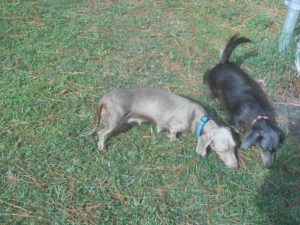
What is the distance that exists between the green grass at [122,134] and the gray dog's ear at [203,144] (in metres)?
0.13

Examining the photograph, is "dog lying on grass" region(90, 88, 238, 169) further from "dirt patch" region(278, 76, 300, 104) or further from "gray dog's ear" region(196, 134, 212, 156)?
"dirt patch" region(278, 76, 300, 104)

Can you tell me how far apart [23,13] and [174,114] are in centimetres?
350

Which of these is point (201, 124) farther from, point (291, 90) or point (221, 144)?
point (291, 90)

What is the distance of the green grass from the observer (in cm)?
422

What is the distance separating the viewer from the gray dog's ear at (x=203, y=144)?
15.1 ft

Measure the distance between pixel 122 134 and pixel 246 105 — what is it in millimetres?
1516

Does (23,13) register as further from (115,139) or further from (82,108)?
(115,139)

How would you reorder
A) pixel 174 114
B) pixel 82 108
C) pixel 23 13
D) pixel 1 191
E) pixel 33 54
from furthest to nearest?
pixel 23 13 → pixel 33 54 → pixel 82 108 → pixel 174 114 → pixel 1 191

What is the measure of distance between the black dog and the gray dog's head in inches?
6.8

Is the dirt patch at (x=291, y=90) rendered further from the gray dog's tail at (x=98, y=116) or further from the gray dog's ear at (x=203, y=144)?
the gray dog's tail at (x=98, y=116)

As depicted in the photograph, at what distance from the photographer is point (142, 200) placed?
425 centimetres

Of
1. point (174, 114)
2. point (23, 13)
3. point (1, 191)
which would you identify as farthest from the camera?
point (23, 13)

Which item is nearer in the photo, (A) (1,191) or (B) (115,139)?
(A) (1,191)

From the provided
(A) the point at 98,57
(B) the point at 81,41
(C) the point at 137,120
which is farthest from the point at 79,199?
(B) the point at 81,41
